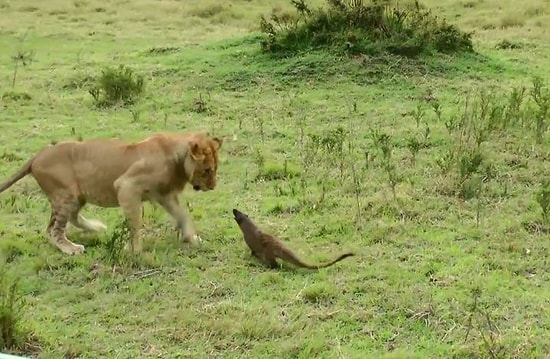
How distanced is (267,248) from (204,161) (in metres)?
0.62

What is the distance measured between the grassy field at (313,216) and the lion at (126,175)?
18 cm

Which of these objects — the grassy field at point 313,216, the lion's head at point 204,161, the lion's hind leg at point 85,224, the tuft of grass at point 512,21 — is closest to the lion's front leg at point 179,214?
the grassy field at point 313,216

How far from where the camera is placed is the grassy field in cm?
408

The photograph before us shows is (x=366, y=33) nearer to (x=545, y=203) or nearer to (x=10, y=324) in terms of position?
(x=545, y=203)

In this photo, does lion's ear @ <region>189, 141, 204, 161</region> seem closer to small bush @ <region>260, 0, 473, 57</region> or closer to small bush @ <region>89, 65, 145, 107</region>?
small bush @ <region>89, 65, 145, 107</region>

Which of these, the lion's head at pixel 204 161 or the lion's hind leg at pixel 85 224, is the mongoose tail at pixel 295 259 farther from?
the lion's hind leg at pixel 85 224

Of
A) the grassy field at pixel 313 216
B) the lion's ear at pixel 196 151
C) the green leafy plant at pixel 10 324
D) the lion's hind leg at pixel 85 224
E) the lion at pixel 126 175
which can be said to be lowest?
the grassy field at pixel 313 216

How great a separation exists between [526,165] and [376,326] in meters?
2.99

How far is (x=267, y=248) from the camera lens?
4.87 metres

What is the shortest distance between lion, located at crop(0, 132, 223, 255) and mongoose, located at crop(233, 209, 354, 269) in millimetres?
349

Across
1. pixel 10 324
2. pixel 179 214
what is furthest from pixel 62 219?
pixel 10 324

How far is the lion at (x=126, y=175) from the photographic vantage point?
5094 millimetres

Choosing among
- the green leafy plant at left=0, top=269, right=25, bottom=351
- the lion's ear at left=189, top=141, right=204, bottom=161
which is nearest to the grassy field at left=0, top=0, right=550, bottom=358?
the green leafy plant at left=0, top=269, right=25, bottom=351

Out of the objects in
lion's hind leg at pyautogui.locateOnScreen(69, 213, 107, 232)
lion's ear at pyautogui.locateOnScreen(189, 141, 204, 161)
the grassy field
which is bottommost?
the grassy field
